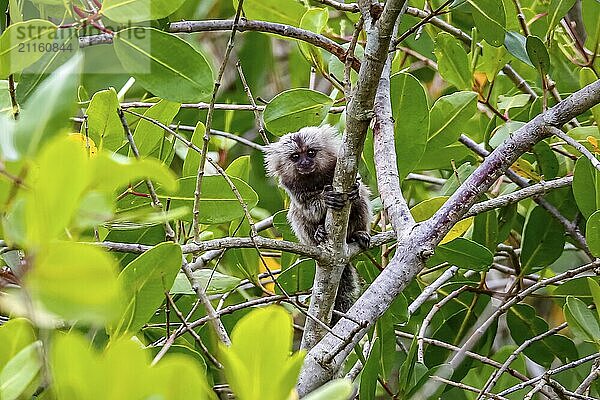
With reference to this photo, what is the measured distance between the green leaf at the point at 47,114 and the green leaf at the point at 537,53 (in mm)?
2036

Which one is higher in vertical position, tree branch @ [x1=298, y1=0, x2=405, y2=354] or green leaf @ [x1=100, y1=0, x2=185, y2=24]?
green leaf @ [x1=100, y1=0, x2=185, y2=24]

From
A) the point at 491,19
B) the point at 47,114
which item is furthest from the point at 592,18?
the point at 47,114

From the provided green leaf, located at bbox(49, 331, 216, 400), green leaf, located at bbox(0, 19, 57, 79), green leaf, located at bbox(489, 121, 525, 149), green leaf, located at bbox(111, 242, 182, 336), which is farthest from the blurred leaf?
green leaf, located at bbox(49, 331, 216, 400)

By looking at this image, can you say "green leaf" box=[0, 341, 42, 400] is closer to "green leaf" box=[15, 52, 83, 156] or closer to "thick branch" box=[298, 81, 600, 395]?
"green leaf" box=[15, 52, 83, 156]

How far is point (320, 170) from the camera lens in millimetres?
4492

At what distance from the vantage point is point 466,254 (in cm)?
275

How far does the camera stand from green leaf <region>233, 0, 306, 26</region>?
3.00 meters

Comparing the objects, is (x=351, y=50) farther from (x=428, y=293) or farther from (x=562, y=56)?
(x=562, y=56)

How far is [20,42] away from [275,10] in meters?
1.22

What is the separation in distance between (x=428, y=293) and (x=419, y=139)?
1.82 feet

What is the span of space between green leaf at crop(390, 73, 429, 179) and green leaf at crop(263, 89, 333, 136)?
235 millimetres

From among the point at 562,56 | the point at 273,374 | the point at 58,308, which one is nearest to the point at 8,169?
the point at 58,308

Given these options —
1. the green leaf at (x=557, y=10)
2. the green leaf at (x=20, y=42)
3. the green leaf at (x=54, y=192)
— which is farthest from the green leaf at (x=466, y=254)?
the green leaf at (x=54, y=192)

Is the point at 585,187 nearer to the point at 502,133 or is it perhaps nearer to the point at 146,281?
the point at 502,133
